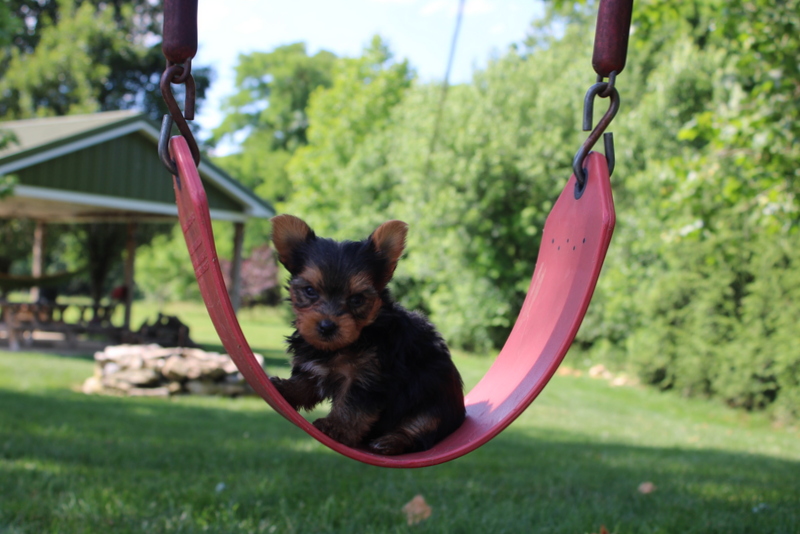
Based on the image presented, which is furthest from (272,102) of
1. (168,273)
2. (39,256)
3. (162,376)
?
(162,376)

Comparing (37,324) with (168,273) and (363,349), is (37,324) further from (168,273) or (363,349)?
(168,273)

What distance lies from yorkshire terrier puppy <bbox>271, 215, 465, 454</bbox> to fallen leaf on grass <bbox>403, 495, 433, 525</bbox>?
2.45 m

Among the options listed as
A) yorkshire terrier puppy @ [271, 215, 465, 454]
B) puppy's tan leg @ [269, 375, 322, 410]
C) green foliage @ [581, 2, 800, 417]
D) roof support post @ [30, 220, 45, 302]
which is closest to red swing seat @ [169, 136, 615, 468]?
yorkshire terrier puppy @ [271, 215, 465, 454]

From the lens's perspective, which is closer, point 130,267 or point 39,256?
point 130,267

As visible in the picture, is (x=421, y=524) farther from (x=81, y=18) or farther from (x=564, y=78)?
(x=81, y=18)

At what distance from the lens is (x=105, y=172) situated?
15914mm

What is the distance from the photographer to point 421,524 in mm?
4270

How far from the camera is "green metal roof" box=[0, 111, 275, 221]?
14.5m

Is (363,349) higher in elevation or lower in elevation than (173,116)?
lower

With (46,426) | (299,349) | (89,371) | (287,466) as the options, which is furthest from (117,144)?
Answer: (299,349)

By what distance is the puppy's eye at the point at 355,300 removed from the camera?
2.00 m

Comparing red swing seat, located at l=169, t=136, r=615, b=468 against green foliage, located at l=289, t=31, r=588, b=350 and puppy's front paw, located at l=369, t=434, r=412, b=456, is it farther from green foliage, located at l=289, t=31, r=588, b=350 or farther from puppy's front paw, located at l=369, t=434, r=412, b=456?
green foliage, located at l=289, t=31, r=588, b=350

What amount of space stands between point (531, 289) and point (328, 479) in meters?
3.48

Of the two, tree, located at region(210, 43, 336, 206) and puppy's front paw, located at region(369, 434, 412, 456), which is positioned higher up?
tree, located at region(210, 43, 336, 206)
